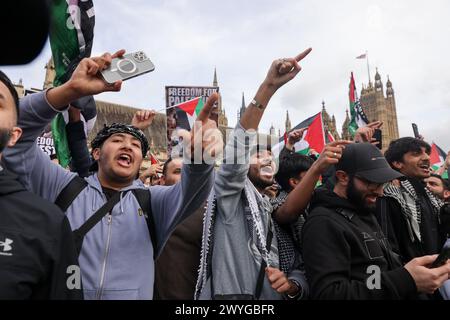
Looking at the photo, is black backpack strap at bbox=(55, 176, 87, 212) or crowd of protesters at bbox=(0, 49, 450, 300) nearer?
crowd of protesters at bbox=(0, 49, 450, 300)

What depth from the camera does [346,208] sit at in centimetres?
270

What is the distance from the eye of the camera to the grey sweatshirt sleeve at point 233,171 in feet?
7.76

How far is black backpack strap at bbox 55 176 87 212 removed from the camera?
2321 mm

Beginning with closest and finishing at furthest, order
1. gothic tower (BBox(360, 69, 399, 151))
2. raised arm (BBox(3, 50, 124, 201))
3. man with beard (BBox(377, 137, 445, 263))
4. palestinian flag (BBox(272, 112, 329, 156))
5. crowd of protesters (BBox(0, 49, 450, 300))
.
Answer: crowd of protesters (BBox(0, 49, 450, 300)) → raised arm (BBox(3, 50, 124, 201)) → man with beard (BBox(377, 137, 445, 263)) → palestinian flag (BBox(272, 112, 329, 156)) → gothic tower (BBox(360, 69, 399, 151))

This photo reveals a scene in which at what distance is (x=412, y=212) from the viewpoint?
350 centimetres

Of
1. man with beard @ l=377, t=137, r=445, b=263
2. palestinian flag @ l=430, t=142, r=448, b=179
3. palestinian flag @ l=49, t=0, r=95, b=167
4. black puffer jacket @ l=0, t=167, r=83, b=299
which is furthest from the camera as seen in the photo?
palestinian flag @ l=430, t=142, r=448, b=179

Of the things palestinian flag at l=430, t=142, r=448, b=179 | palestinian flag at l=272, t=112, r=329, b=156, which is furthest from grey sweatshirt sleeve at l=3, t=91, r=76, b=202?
palestinian flag at l=430, t=142, r=448, b=179

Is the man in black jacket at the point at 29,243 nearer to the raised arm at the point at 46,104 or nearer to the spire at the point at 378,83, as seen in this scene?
the raised arm at the point at 46,104

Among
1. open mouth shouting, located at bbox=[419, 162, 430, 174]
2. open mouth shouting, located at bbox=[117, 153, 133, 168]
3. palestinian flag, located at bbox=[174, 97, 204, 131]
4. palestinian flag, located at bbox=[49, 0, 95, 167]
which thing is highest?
palestinian flag, located at bbox=[174, 97, 204, 131]

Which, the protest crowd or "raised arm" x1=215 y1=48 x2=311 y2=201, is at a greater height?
"raised arm" x1=215 y1=48 x2=311 y2=201

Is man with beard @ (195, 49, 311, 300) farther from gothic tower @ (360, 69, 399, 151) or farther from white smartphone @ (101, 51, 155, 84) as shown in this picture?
gothic tower @ (360, 69, 399, 151)

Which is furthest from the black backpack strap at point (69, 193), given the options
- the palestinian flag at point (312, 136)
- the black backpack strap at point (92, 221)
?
the palestinian flag at point (312, 136)
